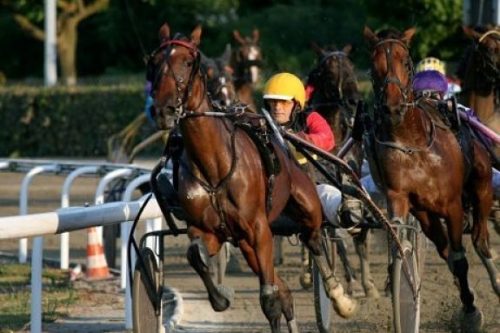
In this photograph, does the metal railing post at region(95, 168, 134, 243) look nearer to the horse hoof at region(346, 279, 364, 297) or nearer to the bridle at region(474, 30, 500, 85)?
the horse hoof at region(346, 279, 364, 297)

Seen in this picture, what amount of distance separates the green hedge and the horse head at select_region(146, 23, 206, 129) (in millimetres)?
25541

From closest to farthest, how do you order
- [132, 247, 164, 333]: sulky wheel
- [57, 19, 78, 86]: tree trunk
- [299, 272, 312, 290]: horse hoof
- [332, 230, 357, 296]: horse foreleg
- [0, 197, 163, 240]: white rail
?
[0, 197, 163, 240]: white rail → [132, 247, 164, 333]: sulky wheel → [332, 230, 357, 296]: horse foreleg → [299, 272, 312, 290]: horse hoof → [57, 19, 78, 86]: tree trunk

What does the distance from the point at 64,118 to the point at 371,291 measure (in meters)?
22.9

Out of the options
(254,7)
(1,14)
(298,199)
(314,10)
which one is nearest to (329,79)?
(298,199)

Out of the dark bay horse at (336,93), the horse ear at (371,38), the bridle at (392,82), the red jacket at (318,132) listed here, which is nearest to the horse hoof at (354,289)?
the dark bay horse at (336,93)

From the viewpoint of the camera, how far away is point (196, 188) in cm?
830

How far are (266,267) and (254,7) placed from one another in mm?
35994

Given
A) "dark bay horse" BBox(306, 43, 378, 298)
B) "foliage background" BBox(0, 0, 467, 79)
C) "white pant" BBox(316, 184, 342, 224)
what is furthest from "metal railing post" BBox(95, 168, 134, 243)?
"foliage background" BBox(0, 0, 467, 79)

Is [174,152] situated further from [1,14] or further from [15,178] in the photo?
[1,14]

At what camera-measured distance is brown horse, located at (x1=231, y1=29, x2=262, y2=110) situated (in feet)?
59.3

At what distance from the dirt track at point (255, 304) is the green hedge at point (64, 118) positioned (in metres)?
17.8

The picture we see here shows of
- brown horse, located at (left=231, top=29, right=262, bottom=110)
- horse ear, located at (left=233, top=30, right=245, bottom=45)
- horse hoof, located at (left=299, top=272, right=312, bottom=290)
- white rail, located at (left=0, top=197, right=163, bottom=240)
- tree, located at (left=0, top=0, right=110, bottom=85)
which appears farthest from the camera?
tree, located at (left=0, top=0, right=110, bottom=85)

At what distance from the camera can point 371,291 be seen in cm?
1206

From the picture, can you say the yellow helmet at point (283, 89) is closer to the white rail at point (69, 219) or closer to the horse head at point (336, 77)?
the white rail at point (69, 219)
